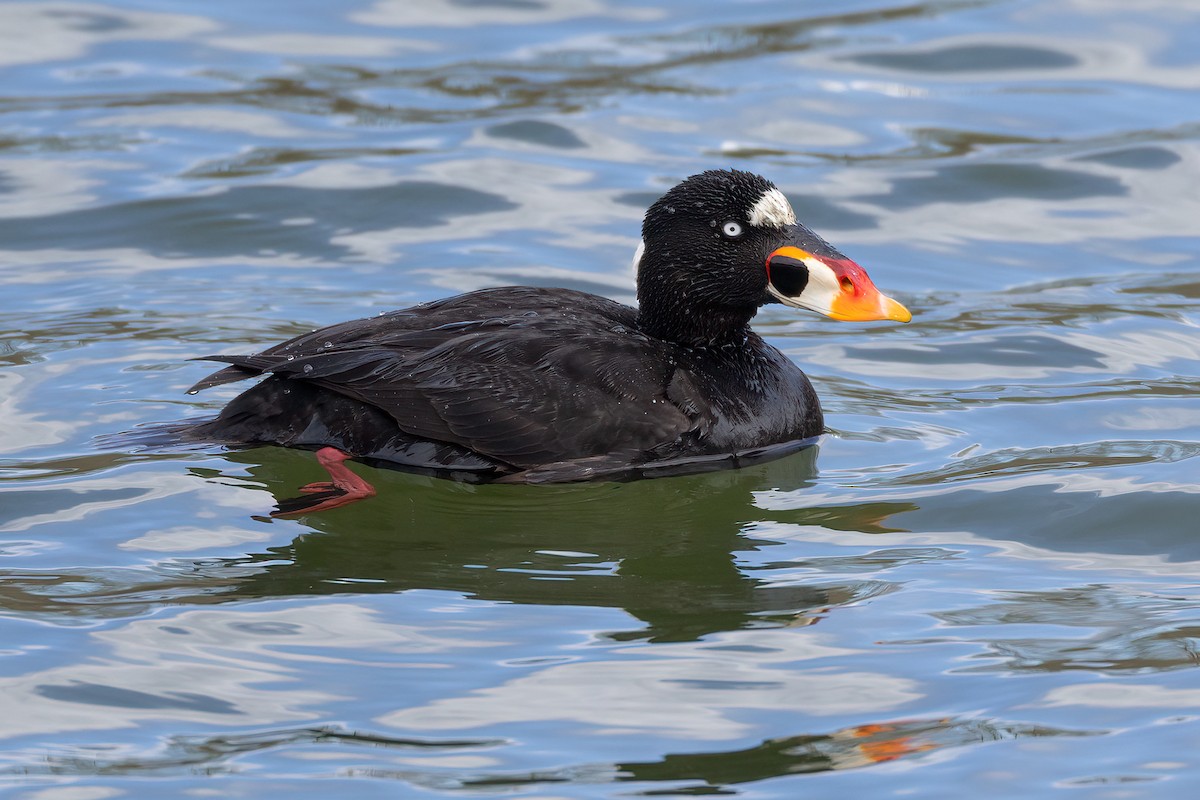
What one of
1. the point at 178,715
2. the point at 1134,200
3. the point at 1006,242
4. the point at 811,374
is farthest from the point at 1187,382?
the point at 178,715

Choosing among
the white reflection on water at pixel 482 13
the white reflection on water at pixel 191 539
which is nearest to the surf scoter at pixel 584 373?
the white reflection on water at pixel 191 539

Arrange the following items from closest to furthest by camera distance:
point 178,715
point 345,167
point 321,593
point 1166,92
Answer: point 178,715, point 321,593, point 345,167, point 1166,92

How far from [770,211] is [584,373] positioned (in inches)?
41.7

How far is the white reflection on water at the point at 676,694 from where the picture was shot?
4887 mm

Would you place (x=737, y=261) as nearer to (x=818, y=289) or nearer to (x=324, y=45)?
(x=818, y=289)

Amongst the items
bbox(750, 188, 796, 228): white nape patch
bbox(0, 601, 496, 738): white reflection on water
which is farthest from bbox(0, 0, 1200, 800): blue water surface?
bbox(750, 188, 796, 228): white nape patch

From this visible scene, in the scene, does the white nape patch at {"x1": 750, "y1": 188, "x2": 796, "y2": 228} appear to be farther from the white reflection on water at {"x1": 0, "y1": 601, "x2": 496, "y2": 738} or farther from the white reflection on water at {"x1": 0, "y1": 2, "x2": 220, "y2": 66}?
the white reflection on water at {"x1": 0, "y1": 2, "x2": 220, "y2": 66}

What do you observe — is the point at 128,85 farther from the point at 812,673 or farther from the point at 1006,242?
the point at 812,673

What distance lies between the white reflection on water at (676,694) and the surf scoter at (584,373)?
1556 mm

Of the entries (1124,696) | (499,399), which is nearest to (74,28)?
(499,399)

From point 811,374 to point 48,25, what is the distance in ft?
26.0

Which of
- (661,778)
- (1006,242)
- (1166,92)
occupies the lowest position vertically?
(661,778)

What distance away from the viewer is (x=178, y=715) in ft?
16.3

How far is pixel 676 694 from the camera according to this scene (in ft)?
16.5
